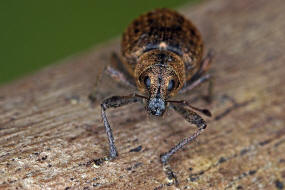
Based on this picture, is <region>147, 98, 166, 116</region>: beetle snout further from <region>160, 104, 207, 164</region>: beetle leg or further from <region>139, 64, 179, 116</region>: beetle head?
<region>160, 104, 207, 164</region>: beetle leg

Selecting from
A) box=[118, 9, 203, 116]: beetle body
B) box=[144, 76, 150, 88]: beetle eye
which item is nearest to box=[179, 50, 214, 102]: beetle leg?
box=[118, 9, 203, 116]: beetle body

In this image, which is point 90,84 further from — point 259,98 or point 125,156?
point 259,98

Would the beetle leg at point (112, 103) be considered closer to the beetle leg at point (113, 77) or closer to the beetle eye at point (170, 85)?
the beetle eye at point (170, 85)

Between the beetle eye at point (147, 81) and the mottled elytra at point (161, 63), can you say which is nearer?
the mottled elytra at point (161, 63)

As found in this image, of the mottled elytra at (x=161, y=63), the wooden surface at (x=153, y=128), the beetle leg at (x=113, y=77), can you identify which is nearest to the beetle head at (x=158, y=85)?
the mottled elytra at (x=161, y=63)

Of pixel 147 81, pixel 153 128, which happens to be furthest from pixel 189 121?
pixel 147 81

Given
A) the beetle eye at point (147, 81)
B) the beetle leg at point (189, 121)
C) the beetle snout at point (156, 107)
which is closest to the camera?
the beetle leg at point (189, 121)

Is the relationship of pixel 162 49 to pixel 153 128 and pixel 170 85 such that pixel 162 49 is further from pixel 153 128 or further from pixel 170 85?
pixel 153 128
